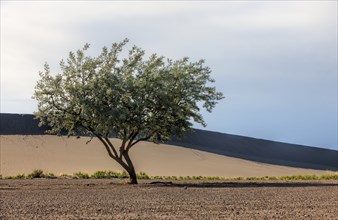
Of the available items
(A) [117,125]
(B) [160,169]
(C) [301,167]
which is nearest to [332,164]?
(C) [301,167]

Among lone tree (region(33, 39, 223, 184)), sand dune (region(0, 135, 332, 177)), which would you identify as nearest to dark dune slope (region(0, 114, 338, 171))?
sand dune (region(0, 135, 332, 177))

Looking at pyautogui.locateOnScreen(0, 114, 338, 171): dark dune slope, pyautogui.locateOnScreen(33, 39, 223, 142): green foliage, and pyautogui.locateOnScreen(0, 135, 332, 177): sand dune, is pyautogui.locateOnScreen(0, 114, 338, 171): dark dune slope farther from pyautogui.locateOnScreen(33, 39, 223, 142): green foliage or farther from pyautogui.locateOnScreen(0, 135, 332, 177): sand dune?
pyautogui.locateOnScreen(33, 39, 223, 142): green foliage

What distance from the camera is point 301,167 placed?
288 ft

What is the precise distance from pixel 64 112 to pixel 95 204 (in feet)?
51.3

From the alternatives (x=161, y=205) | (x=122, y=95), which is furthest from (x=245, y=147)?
(x=161, y=205)

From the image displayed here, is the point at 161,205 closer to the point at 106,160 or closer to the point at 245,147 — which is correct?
the point at 106,160

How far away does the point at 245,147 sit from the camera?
106 m

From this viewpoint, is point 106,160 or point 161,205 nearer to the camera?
point 161,205

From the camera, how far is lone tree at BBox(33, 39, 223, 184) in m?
37.4

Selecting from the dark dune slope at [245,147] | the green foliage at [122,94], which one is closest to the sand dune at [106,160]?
the dark dune slope at [245,147]

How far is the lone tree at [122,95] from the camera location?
37.4m

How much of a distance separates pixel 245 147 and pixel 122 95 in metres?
69.7

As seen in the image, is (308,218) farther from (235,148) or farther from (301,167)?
(235,148)

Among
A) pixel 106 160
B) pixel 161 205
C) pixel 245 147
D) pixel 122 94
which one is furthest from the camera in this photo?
pixel 245 147
